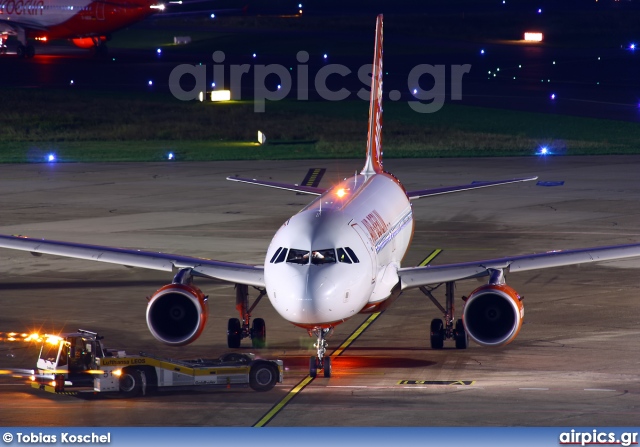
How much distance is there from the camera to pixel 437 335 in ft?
101

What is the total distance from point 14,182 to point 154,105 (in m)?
31.9

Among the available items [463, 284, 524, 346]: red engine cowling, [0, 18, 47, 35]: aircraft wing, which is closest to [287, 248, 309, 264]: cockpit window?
[463, 284, 524, 346]: red engine cowling

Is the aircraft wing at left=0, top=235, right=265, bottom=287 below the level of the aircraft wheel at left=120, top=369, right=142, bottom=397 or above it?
above

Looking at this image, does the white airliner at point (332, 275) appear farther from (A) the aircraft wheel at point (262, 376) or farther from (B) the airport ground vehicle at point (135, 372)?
(B) the airport ground vehicle at point (135, 372)

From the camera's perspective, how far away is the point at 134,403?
2584cm

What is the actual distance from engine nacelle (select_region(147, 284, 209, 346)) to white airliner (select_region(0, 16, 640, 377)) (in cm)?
2

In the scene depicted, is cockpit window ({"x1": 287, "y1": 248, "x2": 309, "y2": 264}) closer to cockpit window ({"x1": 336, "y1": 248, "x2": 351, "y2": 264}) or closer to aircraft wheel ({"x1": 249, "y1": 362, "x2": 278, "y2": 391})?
cockpit window ({"x1": 336, "y1": 248, "x2": 351, "y2": 264})

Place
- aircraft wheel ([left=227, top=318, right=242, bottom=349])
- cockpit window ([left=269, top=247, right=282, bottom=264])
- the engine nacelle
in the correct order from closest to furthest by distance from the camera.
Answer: cockpit window ([left=269, top=247, right=282, bottom=264])
the engine nacelle
aircraft wheel ([left=227, top=318, right=242, bottom=349])

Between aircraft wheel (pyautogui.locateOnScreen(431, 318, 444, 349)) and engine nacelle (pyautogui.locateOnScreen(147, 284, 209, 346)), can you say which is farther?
aircraft wheel (pyautogui.locateOnScreen(431, 318, 444, 349))

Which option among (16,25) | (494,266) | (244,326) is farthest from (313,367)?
(16,25)

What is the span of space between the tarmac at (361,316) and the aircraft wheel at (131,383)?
0.44m

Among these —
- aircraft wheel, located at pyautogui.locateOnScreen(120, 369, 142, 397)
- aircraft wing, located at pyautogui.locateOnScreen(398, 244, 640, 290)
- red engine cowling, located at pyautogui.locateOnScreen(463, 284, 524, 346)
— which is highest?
aircraft wing, located at pyautogui.locateOnScreen(398, 244, 640, 290)

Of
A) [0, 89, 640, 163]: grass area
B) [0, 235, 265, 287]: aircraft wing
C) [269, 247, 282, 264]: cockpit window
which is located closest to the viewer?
[269, 247, 282, 264]: cockpit window

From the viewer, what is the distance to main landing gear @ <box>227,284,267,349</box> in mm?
30922
